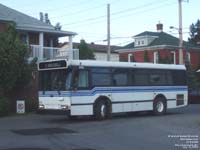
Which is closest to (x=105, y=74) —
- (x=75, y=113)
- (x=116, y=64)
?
(x=116, y=64)

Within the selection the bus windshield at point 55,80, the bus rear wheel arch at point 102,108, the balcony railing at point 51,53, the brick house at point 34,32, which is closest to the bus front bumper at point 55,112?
the bus windshield at point 55,80

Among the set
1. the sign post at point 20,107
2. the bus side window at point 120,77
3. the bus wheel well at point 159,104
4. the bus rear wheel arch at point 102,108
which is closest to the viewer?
the bus rear wheel arch at point 102,108

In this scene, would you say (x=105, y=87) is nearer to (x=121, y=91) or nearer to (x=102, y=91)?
(x=102, y=91)

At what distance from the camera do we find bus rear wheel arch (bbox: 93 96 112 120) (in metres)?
25.1

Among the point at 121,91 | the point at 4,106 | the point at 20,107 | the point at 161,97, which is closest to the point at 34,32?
the point at 20,107

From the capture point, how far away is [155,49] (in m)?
68.8

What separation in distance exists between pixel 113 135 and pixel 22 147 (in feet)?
14.1

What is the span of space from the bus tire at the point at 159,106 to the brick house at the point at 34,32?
10.2 m

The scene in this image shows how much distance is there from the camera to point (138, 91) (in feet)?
89.8

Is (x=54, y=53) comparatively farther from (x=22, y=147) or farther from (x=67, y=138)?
(x=22, y=147)

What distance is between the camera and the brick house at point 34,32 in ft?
118

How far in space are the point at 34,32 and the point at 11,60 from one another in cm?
903

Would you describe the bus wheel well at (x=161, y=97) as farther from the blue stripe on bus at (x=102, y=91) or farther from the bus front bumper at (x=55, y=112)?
the bus front bumper at (x=55, y=112)

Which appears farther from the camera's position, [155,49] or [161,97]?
[155,49]
